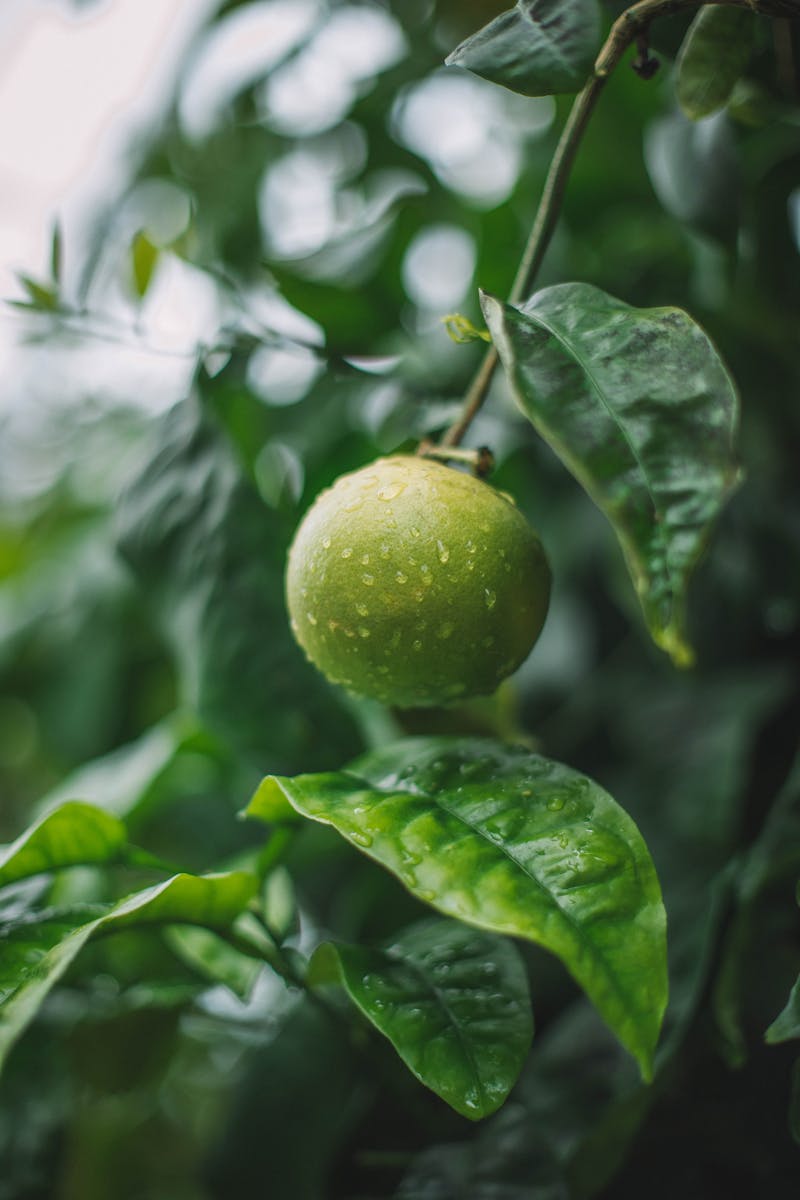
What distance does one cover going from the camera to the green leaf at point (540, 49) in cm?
43

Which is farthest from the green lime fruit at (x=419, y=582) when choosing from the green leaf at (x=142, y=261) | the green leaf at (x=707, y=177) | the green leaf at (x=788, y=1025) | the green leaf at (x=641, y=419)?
the green leaf at (x=142, y=261)

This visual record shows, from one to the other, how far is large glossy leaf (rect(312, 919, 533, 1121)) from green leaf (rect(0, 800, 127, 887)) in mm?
151

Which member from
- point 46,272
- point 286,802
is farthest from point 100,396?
point 286,802

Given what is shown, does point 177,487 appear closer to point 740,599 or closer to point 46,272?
point 46,272

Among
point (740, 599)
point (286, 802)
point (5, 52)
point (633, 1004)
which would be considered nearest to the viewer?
point (633, 1004)

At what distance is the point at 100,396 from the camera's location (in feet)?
5.13

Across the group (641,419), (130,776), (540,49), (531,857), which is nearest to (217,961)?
(130,776)

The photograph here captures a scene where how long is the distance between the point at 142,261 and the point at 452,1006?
27.8 inches

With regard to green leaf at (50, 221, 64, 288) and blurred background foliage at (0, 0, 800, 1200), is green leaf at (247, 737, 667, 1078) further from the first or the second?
green leaf at (50, 221, 64, 288)

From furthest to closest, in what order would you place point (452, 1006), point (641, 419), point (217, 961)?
point (217, 961) → point (452, 1006) → point (641, 419)

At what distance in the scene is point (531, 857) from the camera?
414 mm

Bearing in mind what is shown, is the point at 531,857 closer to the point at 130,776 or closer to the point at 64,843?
the point at 64,843

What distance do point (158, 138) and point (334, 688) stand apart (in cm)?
85

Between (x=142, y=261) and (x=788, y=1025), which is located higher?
(x=142, y=261)
